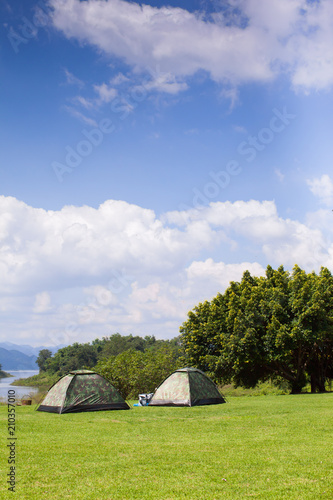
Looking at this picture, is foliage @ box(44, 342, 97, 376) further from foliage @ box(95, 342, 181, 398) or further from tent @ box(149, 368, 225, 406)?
tent @ box(149, 368, 225, 406)

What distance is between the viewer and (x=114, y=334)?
128250 millimetres

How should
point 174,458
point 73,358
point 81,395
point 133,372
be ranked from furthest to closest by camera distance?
1. point 73,358
2. point 133,372
3. point 81,395
4. point 174,458

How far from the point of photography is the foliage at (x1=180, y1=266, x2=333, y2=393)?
30.4 meters

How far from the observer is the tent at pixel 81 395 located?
60.6 feet

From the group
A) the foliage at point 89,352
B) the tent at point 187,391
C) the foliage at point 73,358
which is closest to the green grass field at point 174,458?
the tent at point 187,391

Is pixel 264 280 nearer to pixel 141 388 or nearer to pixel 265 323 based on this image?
pixel 265 323

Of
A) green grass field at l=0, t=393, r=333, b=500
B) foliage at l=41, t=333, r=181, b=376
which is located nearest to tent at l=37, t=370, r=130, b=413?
green grass field at l=0, t=393, r=333, b=500

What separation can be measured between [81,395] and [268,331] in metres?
16.3

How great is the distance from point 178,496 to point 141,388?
30.2 meters

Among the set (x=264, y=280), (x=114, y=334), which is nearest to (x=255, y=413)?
(x=264, y=280)

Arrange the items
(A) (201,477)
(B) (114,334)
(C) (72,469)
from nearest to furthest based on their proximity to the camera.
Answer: (A) (201,477), (C) (72,469), (B) (114,334)

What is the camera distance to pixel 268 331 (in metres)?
30.9

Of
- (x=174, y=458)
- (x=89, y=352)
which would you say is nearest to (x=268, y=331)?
(x=174, y=458)

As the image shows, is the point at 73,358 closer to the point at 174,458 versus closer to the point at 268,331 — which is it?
the point at 268,331
